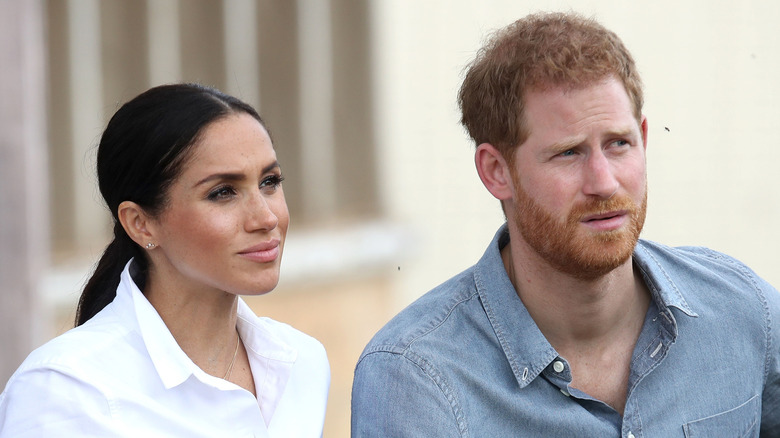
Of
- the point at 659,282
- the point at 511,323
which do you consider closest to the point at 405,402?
the point at 511,323

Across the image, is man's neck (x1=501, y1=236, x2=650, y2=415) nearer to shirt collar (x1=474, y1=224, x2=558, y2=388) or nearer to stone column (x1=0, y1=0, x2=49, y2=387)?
shirt collar (x1=474, y1=224, x2=558, y2=388)

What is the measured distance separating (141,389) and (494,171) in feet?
2.77

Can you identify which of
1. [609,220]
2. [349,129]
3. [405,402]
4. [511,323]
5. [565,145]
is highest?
[565,145]

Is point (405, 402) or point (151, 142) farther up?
point (151, 142)

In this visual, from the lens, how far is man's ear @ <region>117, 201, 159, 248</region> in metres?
2.38

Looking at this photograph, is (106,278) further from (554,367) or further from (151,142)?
(554,367)

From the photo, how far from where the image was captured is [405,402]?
2.33 metres

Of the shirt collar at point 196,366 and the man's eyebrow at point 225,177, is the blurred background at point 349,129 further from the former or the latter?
the man's eyebrow at point 225,177

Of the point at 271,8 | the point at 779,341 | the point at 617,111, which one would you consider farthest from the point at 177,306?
the point at 271,8

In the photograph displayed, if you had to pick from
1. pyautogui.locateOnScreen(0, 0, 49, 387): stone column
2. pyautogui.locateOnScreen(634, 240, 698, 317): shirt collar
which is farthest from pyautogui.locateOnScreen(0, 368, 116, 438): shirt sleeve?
pyautogui.locateOnScreen(634, 240, 698, 317): shirt collar

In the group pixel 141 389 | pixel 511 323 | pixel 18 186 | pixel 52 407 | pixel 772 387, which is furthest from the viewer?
pixel 18 186

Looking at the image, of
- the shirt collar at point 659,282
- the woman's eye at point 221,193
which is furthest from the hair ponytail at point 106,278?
the shirt collar at point 659,282

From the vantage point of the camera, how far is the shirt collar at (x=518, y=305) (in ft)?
7.89

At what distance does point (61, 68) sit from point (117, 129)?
161 centimetres
